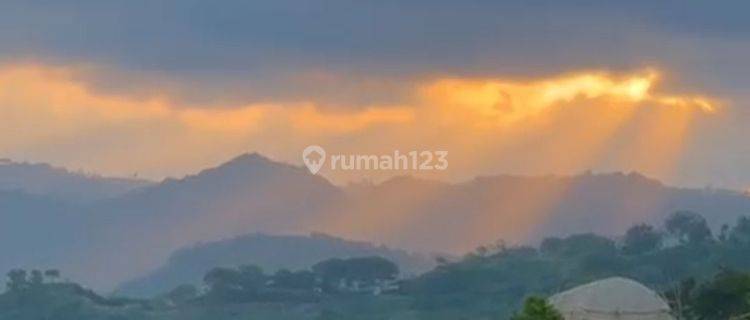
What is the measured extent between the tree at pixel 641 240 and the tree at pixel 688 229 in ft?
6.61

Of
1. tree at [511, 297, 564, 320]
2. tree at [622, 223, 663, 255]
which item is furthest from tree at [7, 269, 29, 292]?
tree at [511, 297, 564, 320]

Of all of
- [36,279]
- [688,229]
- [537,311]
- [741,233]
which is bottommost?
[537,311]

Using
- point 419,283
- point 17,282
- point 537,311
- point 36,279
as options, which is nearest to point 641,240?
point 419,283

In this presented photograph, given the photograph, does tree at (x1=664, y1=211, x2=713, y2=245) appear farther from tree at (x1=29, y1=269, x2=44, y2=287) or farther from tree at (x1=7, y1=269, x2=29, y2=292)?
tree at (x1=7, y1=269, x2=29, y2=292)

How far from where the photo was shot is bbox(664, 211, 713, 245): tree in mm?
126144

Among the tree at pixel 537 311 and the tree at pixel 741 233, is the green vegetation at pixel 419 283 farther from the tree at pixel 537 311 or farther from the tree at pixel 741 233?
the tree at pixel 537 311

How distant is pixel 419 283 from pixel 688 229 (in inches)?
998

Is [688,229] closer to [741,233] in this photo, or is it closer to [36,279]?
[741,233]

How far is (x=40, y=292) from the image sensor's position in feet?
399

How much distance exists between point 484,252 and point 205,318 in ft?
99.0

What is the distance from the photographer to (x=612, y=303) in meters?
51.5

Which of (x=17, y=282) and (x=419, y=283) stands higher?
(x=17, y=282)

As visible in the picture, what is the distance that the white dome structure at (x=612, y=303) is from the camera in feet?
166

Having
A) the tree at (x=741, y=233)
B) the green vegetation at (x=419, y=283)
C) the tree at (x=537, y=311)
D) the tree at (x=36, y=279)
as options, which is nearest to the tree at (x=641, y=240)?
the green vegetation at (x=419, y=283)
